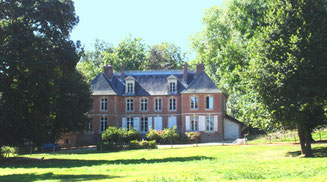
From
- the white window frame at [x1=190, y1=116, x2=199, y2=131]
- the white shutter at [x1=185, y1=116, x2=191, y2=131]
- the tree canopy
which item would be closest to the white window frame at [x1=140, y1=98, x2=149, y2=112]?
the white shutter at [x1=185, y1=116, x2=191, y2=131]

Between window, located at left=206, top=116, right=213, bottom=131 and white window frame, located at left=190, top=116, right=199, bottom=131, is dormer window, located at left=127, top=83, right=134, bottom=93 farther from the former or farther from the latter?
window, located at left=206, top=116, right=213, bottom=131

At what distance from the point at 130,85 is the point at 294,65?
1189 inches

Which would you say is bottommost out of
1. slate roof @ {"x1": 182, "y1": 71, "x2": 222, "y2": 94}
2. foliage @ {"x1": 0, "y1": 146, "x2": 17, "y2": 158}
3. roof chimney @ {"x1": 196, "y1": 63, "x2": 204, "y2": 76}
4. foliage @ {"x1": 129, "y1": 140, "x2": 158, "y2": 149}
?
foliage @ {"x1": 0, "y1": 146, "x2": 17, "y2": 158}

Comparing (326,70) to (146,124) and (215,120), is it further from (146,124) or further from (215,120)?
(146,124)

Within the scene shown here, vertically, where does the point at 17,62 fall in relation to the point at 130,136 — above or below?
above

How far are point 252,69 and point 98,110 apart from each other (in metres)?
27.7

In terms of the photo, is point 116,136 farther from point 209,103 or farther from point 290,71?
point 290,71

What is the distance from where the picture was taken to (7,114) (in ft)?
73.2

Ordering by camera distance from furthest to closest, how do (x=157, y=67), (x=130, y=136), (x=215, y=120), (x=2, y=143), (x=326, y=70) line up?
(x=157, y=67) → (x=215, y=120) → (x=130, y=136) → (x=2, y=143) → (x=326, y=70)

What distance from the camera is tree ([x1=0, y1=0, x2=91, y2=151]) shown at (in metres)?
22.2

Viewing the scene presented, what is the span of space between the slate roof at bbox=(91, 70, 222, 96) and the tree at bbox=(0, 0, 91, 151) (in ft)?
67.5

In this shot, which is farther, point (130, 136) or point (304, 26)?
point (130, 136)

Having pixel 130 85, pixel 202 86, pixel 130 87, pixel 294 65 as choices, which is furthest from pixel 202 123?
pixel 294 65

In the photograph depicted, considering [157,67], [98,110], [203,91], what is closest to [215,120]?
[203,91]
